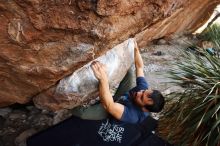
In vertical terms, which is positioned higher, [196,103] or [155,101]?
[155,101]

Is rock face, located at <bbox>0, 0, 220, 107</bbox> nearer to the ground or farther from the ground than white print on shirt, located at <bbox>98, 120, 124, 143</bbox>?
farther from the ground

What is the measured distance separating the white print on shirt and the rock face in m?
0.83

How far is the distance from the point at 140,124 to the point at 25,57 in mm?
1611

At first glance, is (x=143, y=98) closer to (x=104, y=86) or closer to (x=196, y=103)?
(x=104, y=86)

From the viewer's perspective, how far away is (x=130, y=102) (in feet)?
15.5

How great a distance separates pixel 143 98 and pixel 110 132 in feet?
1.87

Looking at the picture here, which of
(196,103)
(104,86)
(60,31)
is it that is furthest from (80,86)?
(196,103)

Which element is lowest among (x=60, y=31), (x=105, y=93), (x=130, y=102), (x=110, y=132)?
(x=110, y=132)

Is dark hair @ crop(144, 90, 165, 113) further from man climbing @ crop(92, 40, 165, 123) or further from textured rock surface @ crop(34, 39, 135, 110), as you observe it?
textured rock surface @ crop(34, 39, 135, 110)

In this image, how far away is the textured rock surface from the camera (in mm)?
4379

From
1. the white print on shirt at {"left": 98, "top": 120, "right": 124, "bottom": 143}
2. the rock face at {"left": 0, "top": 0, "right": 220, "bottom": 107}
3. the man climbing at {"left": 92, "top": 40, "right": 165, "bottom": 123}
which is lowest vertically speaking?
the white print on shirt at {"left": 98, "top": 120, "right": 124, "bottom": 143}

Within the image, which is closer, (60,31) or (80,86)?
(60,31)

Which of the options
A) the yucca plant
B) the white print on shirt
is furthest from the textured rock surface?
→ the yucca plant

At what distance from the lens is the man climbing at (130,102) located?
14.2 feet
